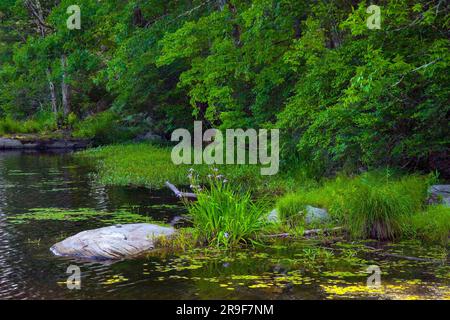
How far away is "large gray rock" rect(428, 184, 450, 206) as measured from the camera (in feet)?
42.1

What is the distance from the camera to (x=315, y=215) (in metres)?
13.0

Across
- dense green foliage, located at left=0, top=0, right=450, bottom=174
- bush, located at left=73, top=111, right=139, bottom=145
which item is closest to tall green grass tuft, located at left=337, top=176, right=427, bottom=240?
dense green foliage, located at left=0, top=0, right=450, bottom=174

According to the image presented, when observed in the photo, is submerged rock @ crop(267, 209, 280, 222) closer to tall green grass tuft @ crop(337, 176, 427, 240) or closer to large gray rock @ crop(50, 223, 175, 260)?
tall green grass tuft @ crop(337, 176, 427, 240)

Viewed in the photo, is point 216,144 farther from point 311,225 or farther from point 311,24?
point 311,225

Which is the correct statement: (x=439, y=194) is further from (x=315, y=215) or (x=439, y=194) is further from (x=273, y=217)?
(x=273, y=217)

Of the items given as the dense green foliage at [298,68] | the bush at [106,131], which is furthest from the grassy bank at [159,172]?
the bush at [106,131]

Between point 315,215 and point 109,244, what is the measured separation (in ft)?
14.7

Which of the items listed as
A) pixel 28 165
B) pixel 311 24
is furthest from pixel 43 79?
pixel 311 24

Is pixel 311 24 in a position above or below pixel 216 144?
above

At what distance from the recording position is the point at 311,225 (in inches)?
500

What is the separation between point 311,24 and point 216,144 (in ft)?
32.5

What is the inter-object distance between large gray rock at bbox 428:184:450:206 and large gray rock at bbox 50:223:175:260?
18.4 feet

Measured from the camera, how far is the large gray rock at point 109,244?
10812 millimetres

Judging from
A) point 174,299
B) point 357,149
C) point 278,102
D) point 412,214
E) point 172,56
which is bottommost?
point 174,299
